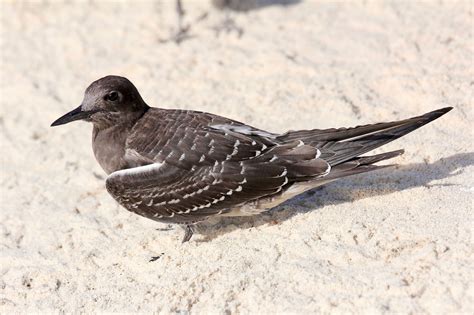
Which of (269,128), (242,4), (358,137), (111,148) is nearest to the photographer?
(358,137)

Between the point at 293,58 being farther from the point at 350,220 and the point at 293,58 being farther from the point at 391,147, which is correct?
the point at 350,220

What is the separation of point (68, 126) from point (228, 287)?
368cm

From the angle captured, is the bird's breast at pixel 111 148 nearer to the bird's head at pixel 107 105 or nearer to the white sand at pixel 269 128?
the bird's head at pixel 107 105

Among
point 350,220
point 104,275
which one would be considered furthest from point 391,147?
point 104,275

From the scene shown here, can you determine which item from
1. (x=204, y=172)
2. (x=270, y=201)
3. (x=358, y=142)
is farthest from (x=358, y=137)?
(x=204, y=172)

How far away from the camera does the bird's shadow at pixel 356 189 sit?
579 centimetres

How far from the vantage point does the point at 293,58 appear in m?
8.09

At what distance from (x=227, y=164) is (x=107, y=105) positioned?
3.91 ft

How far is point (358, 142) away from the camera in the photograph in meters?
5.51

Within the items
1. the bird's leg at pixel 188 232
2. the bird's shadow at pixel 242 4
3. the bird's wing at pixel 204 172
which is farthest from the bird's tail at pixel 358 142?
the bird's shadow at pixel 242 4

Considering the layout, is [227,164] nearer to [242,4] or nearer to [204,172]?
[204,172]

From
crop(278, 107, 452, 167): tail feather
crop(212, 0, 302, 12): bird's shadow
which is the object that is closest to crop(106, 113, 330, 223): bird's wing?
crop(278, 107, 452, 167): tail feather

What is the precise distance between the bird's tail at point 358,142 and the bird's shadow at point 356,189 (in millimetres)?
413

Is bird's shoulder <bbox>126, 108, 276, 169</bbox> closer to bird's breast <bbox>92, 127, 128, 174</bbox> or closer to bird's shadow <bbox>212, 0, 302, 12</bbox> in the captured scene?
bird's breast <bbox>92, 127, 128, 174</bbox>
